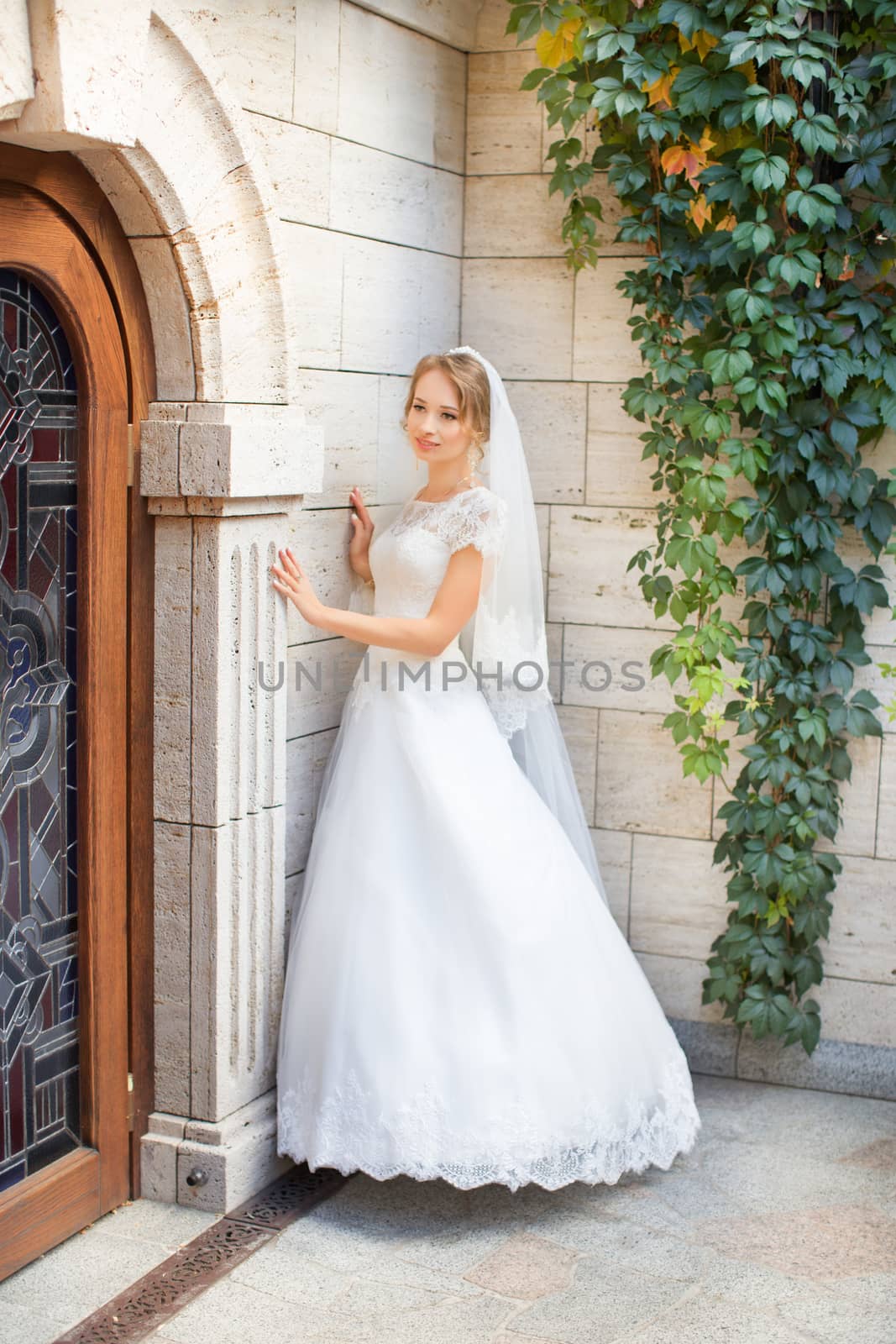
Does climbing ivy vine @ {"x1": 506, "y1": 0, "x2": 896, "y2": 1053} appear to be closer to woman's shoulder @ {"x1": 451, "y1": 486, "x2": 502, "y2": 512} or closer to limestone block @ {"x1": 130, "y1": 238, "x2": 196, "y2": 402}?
woman's shoulder @ {"x1": 451, "y1": 486, "x2": 502, "y2": 512}

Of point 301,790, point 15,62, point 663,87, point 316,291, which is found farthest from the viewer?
point 663,87

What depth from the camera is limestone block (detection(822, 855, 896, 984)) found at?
3.86 m

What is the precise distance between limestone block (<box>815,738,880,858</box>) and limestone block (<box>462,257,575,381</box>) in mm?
1263

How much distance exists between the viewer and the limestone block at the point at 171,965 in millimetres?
3104

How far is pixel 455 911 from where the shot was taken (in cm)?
318

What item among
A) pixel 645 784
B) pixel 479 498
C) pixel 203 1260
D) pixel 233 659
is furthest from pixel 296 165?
pixel 203 1260

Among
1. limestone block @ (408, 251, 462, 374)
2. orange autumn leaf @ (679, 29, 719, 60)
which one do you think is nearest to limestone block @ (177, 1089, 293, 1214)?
limestone block @ (408, 251, 462, 374)

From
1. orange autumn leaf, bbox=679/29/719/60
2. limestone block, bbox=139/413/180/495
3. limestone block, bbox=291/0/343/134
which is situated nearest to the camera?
limestone block, bbox=139/413/180/495

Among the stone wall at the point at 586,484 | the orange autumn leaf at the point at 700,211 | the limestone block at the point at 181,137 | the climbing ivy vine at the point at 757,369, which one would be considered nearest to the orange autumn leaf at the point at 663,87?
the climbing ivy vine at the point at 757,369

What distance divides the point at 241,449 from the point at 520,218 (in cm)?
144

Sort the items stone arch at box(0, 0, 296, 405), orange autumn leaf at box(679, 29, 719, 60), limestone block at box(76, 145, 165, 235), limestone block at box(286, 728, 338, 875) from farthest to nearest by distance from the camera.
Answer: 1. orange autumn leaf at box(679, 29, 719, 60)
2. limestone block at box(286, 728, 338, 875)
3. limestone block at box(76, 145, 165, 235)
4. stone arch at box(0, 0, 296, 405)

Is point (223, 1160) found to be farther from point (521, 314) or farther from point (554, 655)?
point (521, 314)

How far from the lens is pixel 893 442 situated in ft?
12.2

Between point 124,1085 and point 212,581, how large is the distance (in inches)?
42.5
